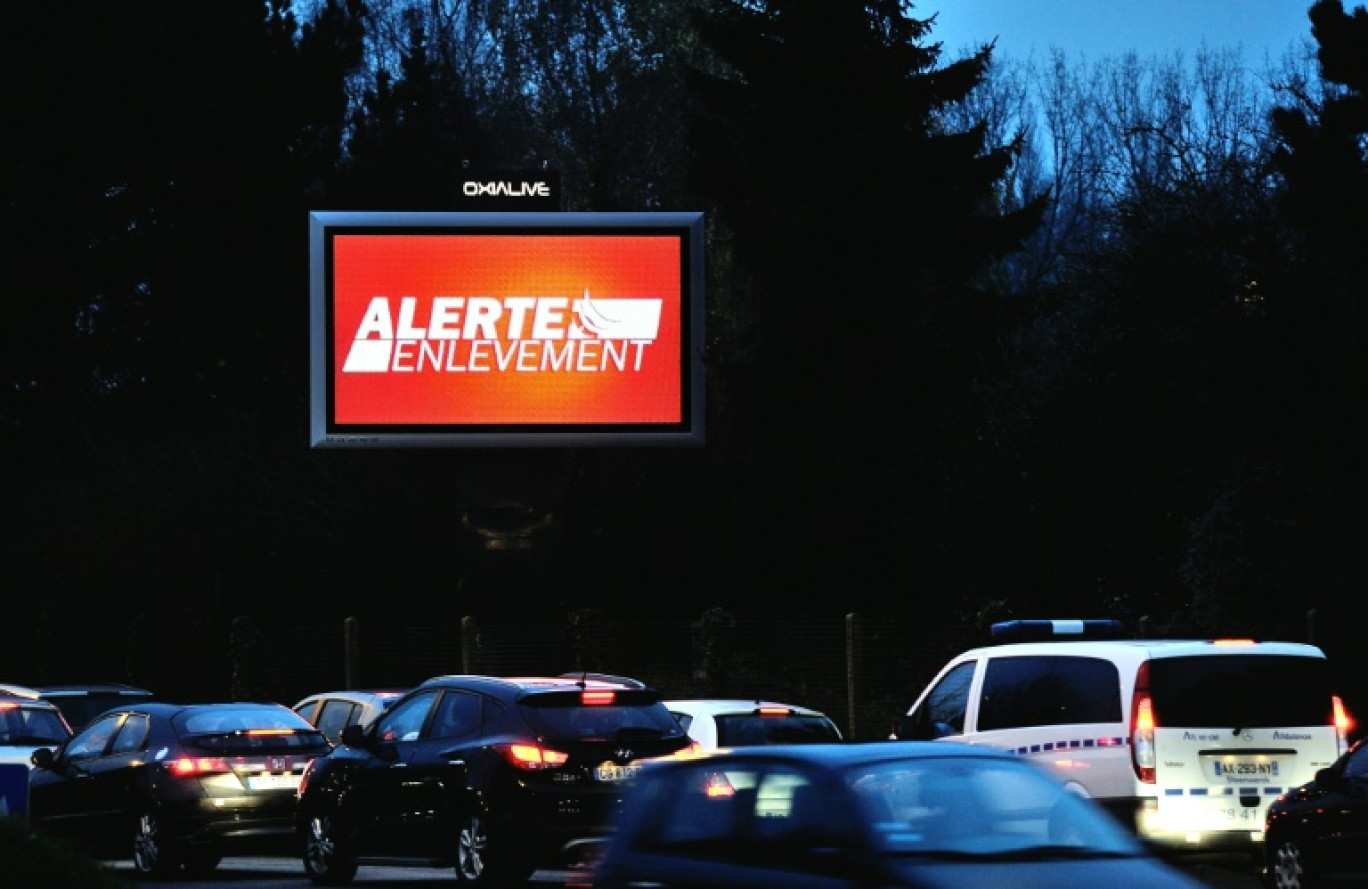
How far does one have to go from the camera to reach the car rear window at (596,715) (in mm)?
17625

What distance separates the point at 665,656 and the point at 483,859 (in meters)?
16.6

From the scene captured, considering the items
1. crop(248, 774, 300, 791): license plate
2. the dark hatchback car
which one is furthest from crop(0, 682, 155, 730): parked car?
the dark hatchback car

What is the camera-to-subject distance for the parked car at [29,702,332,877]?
20766mm

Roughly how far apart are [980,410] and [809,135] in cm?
563

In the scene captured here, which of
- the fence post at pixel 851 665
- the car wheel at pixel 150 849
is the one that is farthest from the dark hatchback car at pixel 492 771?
the fence post at pixel 851 665

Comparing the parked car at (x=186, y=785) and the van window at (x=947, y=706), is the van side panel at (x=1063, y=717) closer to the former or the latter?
the van window at (x=947, y=706)

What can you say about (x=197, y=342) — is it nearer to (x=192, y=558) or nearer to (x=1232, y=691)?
(x=192, y=558)

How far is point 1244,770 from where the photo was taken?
669 inches

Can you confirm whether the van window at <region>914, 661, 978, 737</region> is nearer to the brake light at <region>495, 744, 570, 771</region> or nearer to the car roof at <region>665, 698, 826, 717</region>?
the car roof at <region>665, 698, 826, 717</region>

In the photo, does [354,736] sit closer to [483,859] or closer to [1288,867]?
Answer: [483,859]

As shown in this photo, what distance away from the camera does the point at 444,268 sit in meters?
34.9

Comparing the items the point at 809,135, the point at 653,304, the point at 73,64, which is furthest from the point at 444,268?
the point at 73,64

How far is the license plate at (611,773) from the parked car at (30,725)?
8.34 m

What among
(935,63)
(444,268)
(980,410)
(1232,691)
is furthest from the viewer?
(935,63)
